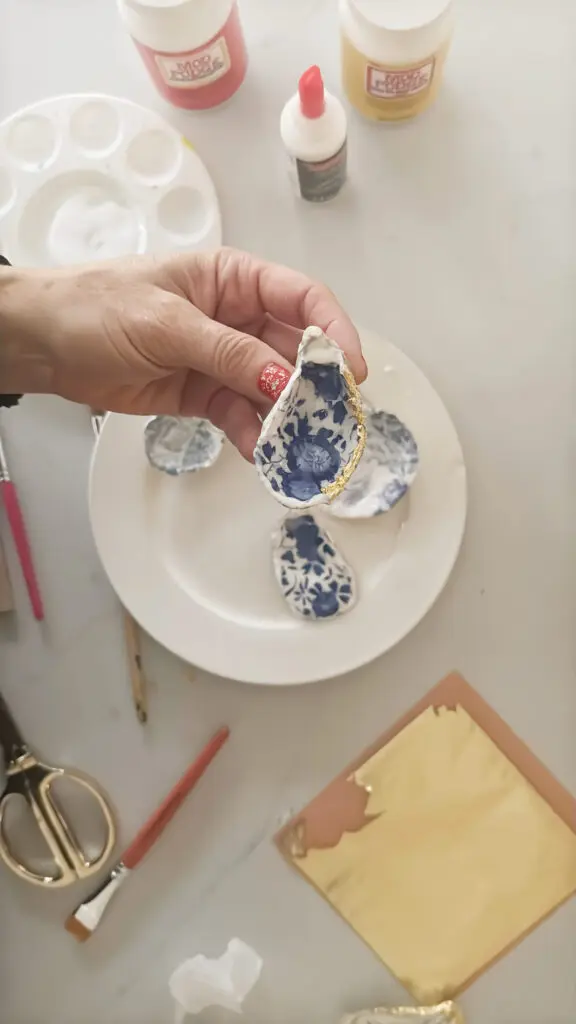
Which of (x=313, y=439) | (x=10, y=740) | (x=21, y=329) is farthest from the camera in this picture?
(x=10, y=740)

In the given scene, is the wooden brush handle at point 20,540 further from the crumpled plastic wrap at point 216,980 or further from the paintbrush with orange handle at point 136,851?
the crumpled plastic wrap at point 216,980

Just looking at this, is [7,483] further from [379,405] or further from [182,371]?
[379,405]

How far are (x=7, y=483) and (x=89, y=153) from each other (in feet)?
0.98

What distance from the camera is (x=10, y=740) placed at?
690mm

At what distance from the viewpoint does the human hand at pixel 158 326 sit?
Result: 1.76 feet

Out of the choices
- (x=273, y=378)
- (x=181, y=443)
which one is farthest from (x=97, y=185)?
(x=273, y=378)

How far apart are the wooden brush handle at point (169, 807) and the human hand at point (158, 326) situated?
10.2 inches

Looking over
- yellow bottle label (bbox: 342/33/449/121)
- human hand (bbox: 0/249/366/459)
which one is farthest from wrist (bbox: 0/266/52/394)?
yellow bottle label (bbox: 342/33/449/121)

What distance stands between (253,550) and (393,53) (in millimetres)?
410

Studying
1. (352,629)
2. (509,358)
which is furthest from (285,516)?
(509,358)

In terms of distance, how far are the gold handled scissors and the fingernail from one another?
380 mm

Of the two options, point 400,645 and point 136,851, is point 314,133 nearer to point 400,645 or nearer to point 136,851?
point 400,645

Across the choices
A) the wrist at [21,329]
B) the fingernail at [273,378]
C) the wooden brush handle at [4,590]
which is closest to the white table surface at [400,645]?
the wooden brush handle at [4,590]

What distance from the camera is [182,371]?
66cm
